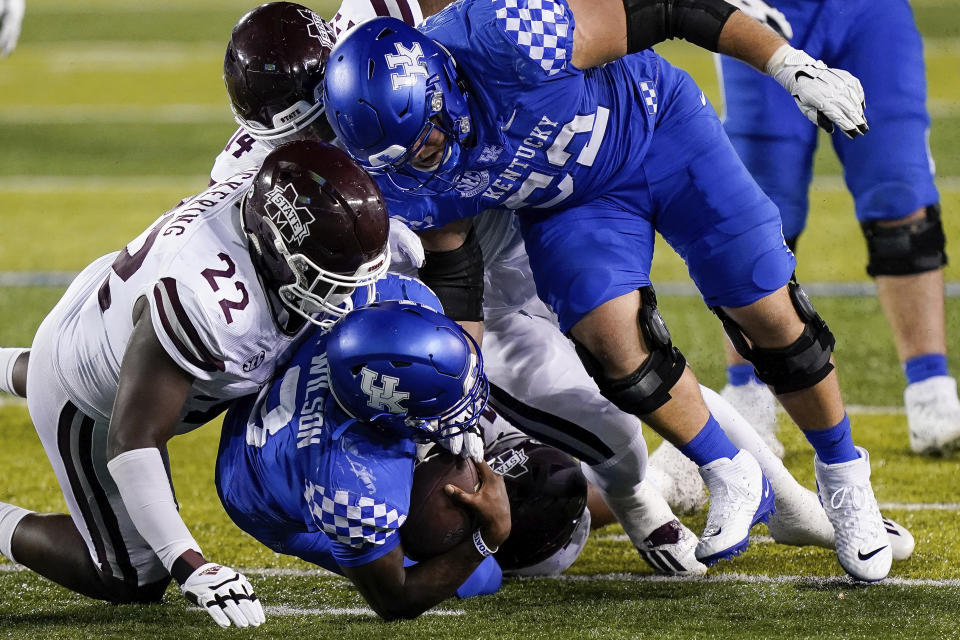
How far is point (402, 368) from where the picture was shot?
2729 mm

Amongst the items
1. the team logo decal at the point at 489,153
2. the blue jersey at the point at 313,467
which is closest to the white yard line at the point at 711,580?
the blue jersey at the point at 313,467

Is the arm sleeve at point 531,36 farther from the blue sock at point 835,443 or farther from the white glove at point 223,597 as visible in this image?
the white glove at point 223,597

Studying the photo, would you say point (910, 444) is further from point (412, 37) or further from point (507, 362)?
point (412, 37)

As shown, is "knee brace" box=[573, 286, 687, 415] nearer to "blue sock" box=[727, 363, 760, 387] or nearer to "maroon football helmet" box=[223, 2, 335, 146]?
"maroon football helmet" box=[223, 2, 335, 146]

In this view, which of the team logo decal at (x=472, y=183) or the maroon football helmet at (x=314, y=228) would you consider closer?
the maroon football helmet at (x=314, y=228)

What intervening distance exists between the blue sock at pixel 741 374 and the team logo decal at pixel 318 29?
5.71ft

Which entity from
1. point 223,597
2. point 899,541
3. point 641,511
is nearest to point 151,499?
point 223,597

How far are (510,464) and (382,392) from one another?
75cm

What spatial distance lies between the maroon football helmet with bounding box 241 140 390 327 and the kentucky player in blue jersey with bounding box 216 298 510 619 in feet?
0.31

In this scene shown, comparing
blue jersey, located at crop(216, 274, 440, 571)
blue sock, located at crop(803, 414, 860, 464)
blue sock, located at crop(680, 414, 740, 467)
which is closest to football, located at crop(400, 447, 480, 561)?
blue jersey, located at crop(216, 274, 440, 571)

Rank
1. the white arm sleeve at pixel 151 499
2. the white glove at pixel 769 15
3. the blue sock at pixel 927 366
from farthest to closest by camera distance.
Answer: the blue sock at pixel 927 366, the white glove at pixel 769 15, the white arm sleeve at pixel 151 499

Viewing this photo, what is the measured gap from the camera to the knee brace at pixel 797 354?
3.25 metres

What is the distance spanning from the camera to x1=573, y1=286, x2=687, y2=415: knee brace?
3.23 meters

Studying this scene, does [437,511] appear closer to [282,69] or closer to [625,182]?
[625,182]
